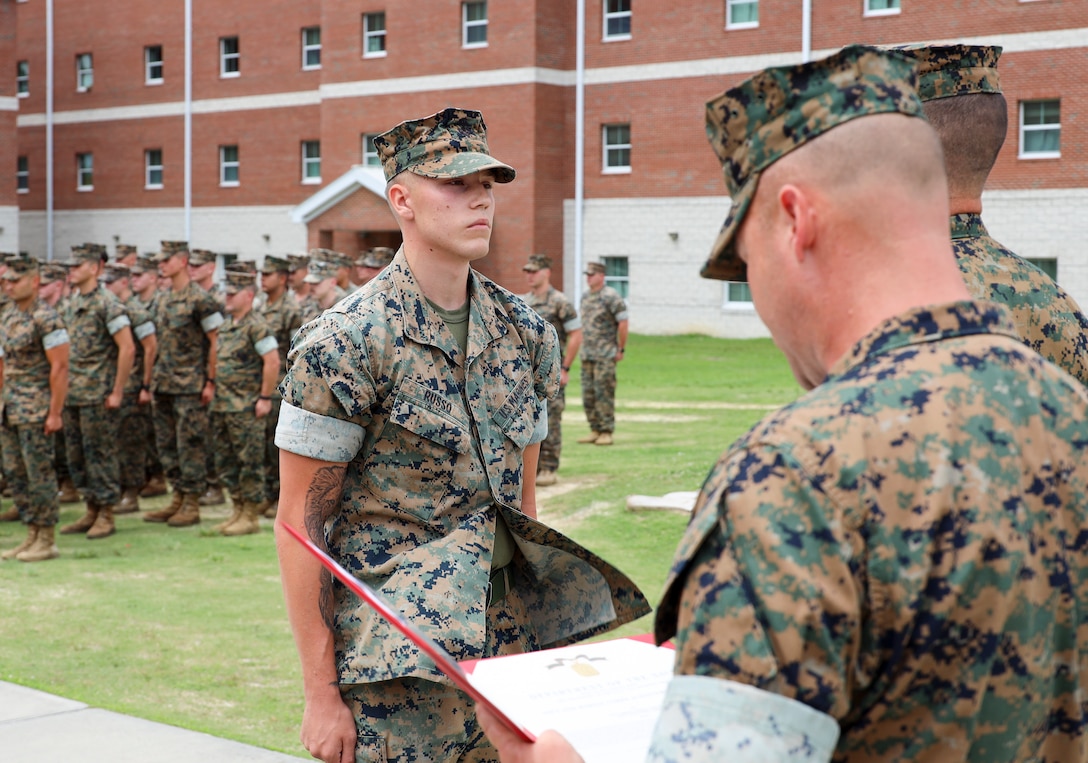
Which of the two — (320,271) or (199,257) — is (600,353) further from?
(199,257)

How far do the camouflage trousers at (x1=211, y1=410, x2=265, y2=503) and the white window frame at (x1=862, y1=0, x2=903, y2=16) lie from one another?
824 inches

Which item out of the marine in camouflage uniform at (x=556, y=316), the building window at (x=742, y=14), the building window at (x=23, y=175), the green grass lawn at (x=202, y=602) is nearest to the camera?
the green grass lawn at (x=202, y=602)

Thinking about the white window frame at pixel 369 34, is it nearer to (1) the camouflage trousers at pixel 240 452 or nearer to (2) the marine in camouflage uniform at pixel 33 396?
(1) the camouflage trousers at pixel 240 452

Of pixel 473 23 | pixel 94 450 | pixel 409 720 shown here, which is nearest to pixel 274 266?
pixel 94 450

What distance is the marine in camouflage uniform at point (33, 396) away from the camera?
33.1 feet

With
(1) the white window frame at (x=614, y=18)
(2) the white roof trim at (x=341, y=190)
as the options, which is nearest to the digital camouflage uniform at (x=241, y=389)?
(2) the white roof trim at (x=341, y=190)

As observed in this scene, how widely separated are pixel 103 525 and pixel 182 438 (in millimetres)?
1220

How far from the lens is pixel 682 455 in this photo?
47.1 ft

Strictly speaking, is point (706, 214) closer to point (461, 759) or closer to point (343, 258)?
point (343, 258)

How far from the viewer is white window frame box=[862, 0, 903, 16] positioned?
27.5 m

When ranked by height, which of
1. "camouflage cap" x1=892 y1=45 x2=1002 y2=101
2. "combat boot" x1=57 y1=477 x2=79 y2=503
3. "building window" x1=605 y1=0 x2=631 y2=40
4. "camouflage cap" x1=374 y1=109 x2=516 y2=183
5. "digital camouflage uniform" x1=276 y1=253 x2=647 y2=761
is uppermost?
"building window" x1=605 y1=0 x2=631 y2=40

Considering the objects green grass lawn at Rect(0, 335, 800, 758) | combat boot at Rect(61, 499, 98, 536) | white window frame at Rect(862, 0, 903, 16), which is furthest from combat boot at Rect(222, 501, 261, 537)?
white window frame at Rect(862, 0, 903, 16)

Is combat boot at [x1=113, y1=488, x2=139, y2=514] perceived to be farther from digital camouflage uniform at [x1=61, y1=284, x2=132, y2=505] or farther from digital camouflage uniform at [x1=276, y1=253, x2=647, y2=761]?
digital camouflage uniform at [x1=276, y1=253, x2=647, y2=761]

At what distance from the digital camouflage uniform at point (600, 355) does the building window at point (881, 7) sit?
14.3 m
